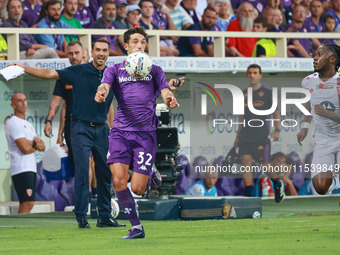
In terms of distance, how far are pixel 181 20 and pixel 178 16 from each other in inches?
4.1

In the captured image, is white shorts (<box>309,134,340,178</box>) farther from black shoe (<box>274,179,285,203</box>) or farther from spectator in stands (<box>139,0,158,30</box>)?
spectator in stands (<box>139,0,158,30</box>)

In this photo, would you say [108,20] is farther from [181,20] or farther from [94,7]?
[181,20]

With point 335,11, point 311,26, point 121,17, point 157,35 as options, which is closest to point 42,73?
point 157,35

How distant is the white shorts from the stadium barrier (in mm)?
5548

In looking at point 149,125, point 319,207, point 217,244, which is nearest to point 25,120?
point 319,207

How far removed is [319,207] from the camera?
16172 mm

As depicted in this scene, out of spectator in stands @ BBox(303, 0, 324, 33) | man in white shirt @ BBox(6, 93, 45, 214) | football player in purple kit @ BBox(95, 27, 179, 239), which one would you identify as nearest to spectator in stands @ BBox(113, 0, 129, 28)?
man in white shirt @ BBox(6, 93, 45, 214)

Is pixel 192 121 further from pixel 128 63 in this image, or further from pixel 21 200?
pixel 128 63

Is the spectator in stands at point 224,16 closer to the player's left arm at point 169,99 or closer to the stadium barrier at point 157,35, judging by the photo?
the stadium barrier at point 157,35

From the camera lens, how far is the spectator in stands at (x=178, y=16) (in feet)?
64.3

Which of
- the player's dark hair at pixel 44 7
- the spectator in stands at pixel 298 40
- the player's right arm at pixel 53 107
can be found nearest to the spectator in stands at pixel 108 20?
the player's dark hair at pixel 44 7

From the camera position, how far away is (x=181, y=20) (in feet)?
64.7

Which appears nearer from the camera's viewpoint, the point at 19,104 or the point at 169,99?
the point at 169,99

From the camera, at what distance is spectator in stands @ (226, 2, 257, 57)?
63.6ft
